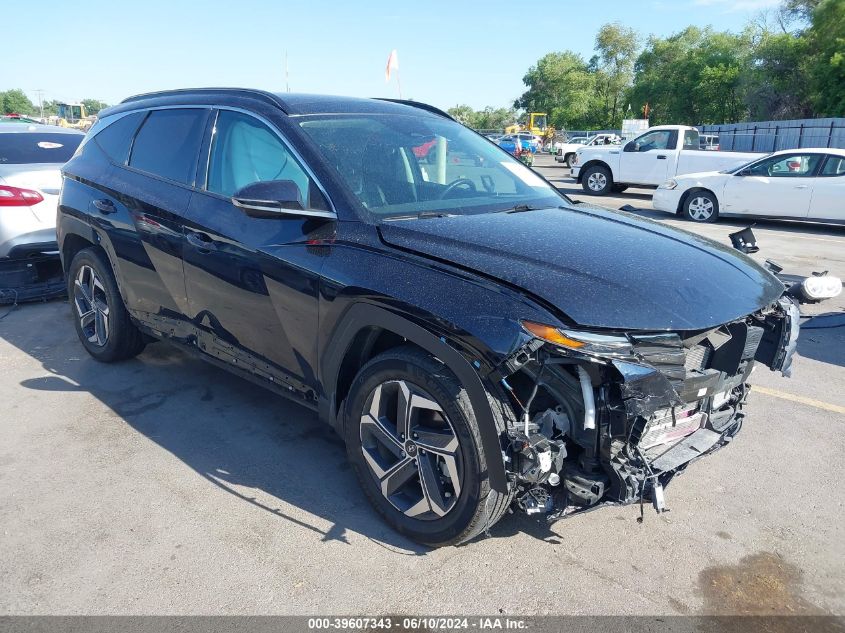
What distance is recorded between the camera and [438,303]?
266 cm

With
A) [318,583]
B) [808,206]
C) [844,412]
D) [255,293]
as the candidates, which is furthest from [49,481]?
[808,206]

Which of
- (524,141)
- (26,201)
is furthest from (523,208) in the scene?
(524,141)

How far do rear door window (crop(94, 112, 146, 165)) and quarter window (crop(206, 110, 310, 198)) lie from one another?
1.12 meters

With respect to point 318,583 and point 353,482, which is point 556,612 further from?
point 353,482

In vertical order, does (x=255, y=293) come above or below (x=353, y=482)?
above

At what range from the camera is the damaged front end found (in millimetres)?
2416

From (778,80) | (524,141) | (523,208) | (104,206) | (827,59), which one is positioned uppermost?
(827,59)

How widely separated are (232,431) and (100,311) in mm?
1721

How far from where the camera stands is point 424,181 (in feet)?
11.8

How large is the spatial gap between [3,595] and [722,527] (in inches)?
122

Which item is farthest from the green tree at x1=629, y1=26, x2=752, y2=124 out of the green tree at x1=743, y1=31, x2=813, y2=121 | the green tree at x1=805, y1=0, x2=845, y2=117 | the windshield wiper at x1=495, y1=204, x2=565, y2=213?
the windshield wiper at x1=495, y1=204, x2=565, y2=213

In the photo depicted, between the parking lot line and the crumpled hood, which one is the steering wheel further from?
the parking lot line

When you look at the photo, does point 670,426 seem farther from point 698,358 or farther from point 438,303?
point 438,303

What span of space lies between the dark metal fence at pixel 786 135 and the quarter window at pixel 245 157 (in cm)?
3025
